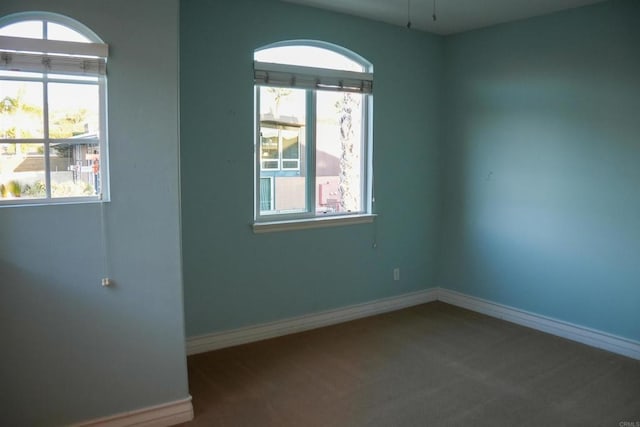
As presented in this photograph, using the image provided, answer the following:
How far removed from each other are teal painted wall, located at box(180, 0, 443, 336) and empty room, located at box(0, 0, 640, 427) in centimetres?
2

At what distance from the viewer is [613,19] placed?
11.9 feet

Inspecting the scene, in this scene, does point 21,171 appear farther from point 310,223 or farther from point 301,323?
point 301,323

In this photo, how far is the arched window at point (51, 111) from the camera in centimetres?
234

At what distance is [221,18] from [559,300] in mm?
3436

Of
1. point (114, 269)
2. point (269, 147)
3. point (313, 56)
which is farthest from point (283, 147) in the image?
point (114, 269)

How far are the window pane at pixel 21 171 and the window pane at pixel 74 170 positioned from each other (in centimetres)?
6

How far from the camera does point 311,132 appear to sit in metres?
4.12

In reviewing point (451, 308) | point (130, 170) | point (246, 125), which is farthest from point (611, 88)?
point (130, 170)

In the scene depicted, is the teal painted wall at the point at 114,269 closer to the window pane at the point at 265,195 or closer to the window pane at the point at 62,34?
the window pane at the point at 62,34

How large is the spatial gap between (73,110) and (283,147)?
179 centimetres

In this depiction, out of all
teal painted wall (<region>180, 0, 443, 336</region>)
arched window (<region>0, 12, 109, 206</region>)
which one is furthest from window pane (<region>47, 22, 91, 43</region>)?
teal painted wall (<region>180, 0, 443, 336</region>)

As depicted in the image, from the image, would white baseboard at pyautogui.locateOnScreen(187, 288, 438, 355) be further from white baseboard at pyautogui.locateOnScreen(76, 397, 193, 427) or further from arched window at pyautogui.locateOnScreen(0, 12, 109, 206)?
arched window at pyautogui.locateOnScreen(0, 12, 109, 206)

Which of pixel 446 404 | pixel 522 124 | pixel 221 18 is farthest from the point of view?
pixel 522 124

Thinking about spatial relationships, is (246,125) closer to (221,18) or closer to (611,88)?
(221,18)
